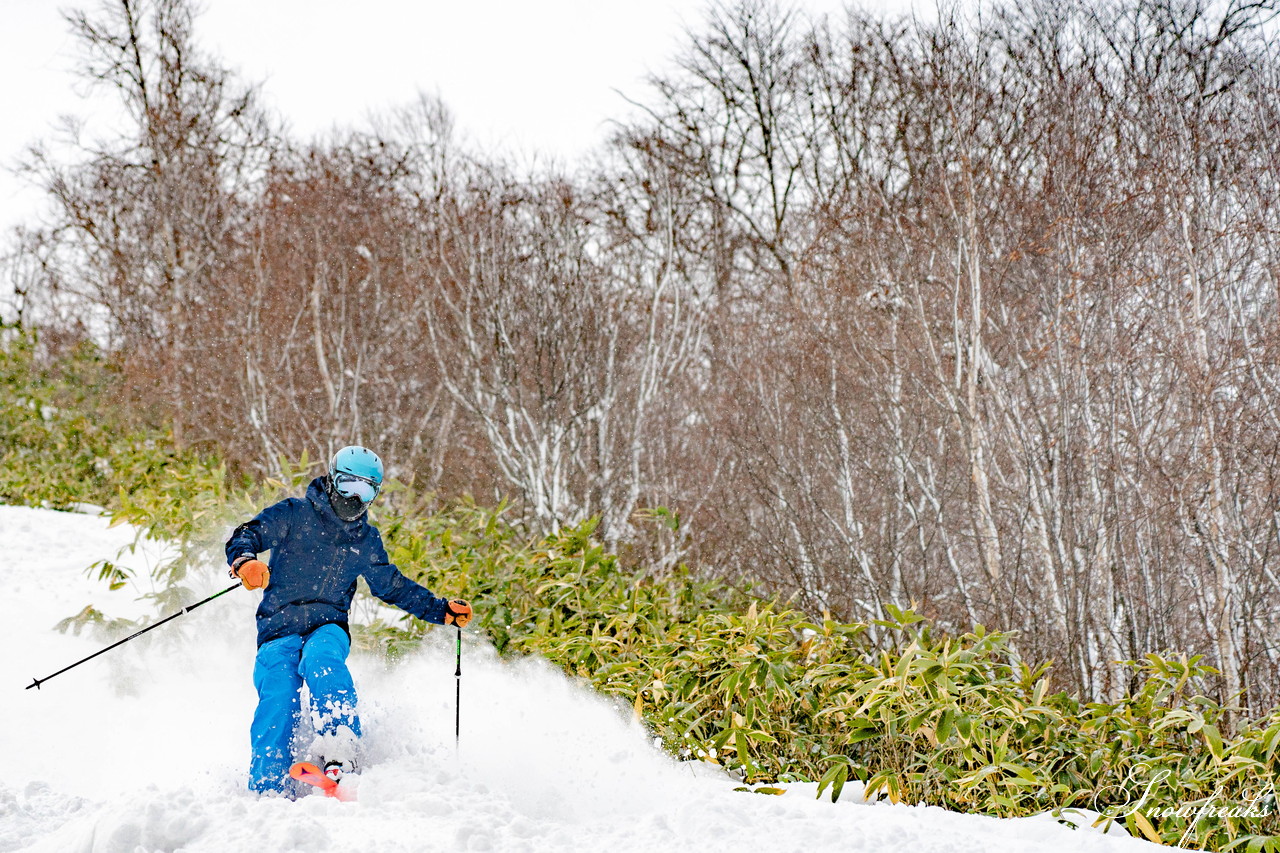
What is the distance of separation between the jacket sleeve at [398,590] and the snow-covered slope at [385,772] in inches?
18.0

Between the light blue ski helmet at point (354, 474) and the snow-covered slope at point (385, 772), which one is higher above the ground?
the light blue ski helmet at point (354, 474)

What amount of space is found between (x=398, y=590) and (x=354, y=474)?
62cm

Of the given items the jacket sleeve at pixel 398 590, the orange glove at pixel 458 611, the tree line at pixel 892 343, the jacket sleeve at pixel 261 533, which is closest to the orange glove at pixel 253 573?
the jacket sleeve at pixel 261 533

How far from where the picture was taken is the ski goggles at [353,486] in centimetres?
381

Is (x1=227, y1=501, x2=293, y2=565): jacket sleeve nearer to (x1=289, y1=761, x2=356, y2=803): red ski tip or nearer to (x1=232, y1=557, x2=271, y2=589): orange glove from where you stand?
(x1=232, y1=557, x2=271, y2=589): orange glove

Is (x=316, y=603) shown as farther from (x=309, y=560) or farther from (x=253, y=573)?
(x=253, y=573)

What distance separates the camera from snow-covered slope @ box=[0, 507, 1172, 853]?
2.73 metres

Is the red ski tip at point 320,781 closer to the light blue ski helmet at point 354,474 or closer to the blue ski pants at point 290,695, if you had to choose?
the blue ski pants at point 290,695

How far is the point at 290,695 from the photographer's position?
11.2 feet

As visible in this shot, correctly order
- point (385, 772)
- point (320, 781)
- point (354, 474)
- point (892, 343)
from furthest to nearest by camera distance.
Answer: point (892, 343) → point (354, 474) → point (385, 772) → point (320, 781)

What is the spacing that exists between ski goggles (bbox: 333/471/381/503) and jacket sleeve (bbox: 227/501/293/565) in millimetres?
241

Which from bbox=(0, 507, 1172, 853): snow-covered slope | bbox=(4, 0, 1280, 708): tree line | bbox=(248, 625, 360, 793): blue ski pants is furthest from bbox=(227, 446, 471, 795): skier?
bbox=(4, 0, 1280, 708): tree line

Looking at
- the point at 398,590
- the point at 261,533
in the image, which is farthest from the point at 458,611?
the point at 261,533

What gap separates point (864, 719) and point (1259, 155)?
4270 mm
